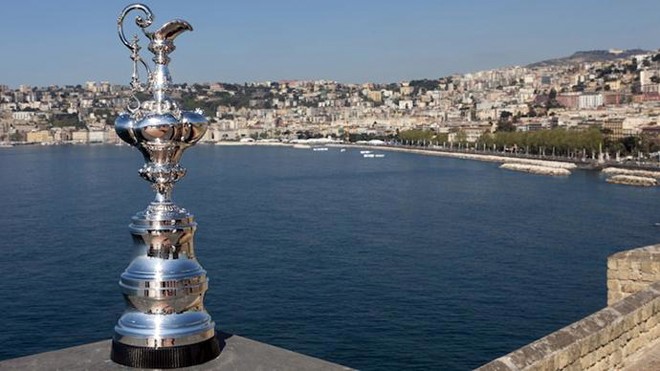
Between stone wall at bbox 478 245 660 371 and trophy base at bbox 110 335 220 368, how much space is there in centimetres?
132

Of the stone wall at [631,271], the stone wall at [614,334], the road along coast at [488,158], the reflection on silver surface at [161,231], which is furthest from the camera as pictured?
the road along coast at [488,158]

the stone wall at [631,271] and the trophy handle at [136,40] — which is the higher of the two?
the trophy handle at [136,40]

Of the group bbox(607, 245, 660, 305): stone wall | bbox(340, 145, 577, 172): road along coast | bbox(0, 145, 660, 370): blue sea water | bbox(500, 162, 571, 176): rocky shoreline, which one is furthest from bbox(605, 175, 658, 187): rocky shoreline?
bbox(607, 245, 660, 305): stone wall

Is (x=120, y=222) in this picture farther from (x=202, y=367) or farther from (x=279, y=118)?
(x=279, y=118)

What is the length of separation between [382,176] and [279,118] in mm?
107083

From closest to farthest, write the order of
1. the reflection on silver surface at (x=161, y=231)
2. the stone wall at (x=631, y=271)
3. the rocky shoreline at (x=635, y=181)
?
the reflection on silver surface at (x=161, y=231) < the stone wall at (x=631, y=271) < the rocky shoreline at (x=635, y=181)

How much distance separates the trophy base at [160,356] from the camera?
239cm

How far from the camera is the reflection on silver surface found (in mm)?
2455

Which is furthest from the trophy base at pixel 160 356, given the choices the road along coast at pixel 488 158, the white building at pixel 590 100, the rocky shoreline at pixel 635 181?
the white building at pixel 590 100

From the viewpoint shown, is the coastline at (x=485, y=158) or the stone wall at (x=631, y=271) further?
the coastline at (x=485, y=158)

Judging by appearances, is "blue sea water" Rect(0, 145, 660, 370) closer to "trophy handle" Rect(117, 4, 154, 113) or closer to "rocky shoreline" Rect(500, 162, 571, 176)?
"trophy handle" Rect(117, 4, 154, 113)

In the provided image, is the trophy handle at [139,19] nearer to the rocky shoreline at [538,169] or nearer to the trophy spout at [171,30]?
the trophy spout at [171,30]

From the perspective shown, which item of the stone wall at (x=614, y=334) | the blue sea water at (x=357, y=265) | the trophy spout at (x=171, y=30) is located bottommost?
the blue sea water at (x=357, y=265)

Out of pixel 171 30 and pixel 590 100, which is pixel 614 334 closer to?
pixel 171 30
